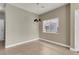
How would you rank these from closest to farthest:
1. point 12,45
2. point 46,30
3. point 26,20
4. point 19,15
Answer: point 12,45
point 19,15
point 26,20
point 46,30

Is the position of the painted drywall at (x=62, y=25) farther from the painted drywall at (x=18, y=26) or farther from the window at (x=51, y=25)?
the painted drywall at (x=18, y=26)

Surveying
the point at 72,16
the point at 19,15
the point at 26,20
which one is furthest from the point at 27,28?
the point at 72,16

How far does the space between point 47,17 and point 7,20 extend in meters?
3.34

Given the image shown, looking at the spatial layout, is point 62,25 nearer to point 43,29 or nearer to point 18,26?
point 43,29

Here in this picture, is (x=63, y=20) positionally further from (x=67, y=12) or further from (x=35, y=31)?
(x=35, y=31)

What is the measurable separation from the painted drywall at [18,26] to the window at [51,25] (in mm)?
1036

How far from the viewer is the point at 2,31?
8.12m

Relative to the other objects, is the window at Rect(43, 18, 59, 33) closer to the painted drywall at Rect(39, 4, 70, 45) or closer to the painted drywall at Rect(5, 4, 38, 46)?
the painted drywall at Rect(39, 4, 70, 45)

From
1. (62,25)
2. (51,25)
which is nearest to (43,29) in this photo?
(51,25)

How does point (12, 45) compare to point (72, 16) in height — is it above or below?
below

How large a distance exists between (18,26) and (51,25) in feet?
8.43

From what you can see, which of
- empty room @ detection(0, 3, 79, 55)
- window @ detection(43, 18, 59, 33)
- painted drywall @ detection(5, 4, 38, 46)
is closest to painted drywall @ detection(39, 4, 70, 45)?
empty room @ detection(0, 3, 79, 55)

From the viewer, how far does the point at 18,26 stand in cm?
572

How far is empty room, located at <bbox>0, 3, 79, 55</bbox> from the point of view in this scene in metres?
4.10
